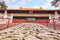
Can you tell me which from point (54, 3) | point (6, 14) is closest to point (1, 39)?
point (54, 3)

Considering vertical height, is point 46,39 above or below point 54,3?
below

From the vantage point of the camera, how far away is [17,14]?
33594mm

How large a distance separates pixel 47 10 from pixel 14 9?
6687mm

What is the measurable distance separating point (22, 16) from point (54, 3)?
13.7m

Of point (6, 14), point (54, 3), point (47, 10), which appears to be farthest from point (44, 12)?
point (54, 3)

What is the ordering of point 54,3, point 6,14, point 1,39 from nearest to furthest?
point 1,39
point 54,3
point 6,14

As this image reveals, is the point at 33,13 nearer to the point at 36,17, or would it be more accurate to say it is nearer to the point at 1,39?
the point at 36,17

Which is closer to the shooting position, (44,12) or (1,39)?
(1,39)

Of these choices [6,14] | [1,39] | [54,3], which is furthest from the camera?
[6,14]

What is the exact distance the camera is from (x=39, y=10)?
108 ft

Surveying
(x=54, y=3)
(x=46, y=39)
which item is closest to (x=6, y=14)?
(x=54, y=3)

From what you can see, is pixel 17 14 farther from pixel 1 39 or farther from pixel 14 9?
pixel 1 39

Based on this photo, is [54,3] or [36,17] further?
[36,17]

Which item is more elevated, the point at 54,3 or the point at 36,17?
the point at 54,3
